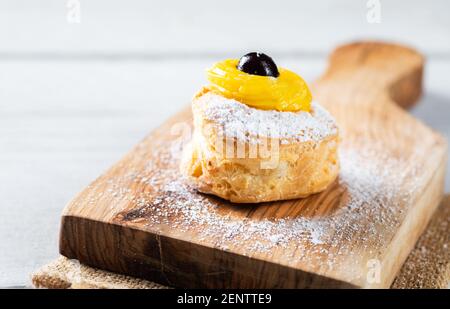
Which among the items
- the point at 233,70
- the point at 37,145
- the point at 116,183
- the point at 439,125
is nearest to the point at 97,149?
the point at 37,145

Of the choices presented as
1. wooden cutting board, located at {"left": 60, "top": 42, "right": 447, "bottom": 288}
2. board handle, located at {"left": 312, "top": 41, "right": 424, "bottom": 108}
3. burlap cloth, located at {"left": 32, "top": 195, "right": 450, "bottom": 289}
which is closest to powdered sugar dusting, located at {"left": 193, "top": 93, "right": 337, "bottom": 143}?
wooden cutting board, located at {"left": 60, "top": 42, "right": 447, "bottom": 288}

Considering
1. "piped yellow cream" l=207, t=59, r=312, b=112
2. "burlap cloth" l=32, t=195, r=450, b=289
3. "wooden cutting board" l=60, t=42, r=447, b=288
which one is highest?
"piped yellow cream" l=207, t=59, r=312, b=112

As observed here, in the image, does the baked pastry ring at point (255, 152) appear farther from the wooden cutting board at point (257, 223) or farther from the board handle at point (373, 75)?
the board handle at point (373, 75)

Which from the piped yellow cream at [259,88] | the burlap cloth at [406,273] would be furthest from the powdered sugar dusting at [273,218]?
the piped yellow cream at [259,88]

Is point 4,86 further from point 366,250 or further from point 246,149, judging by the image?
point 366,250

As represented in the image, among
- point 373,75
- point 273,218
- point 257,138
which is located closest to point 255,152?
point 257,138

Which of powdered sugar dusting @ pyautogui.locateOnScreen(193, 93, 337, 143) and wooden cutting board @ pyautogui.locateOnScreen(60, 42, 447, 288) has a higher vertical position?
powdered sugar dusting @ pyautogui.locateOnScreen(193, 93, 337, 143)

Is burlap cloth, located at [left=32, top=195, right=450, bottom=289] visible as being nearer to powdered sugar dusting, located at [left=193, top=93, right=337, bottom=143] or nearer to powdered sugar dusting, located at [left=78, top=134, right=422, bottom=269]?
powdered sugar dusting, located at [left=78, top=134, right=422, bottom=269]

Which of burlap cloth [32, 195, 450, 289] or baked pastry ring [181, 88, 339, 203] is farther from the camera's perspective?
baked pastry ring [181, 88, 339, 203]
